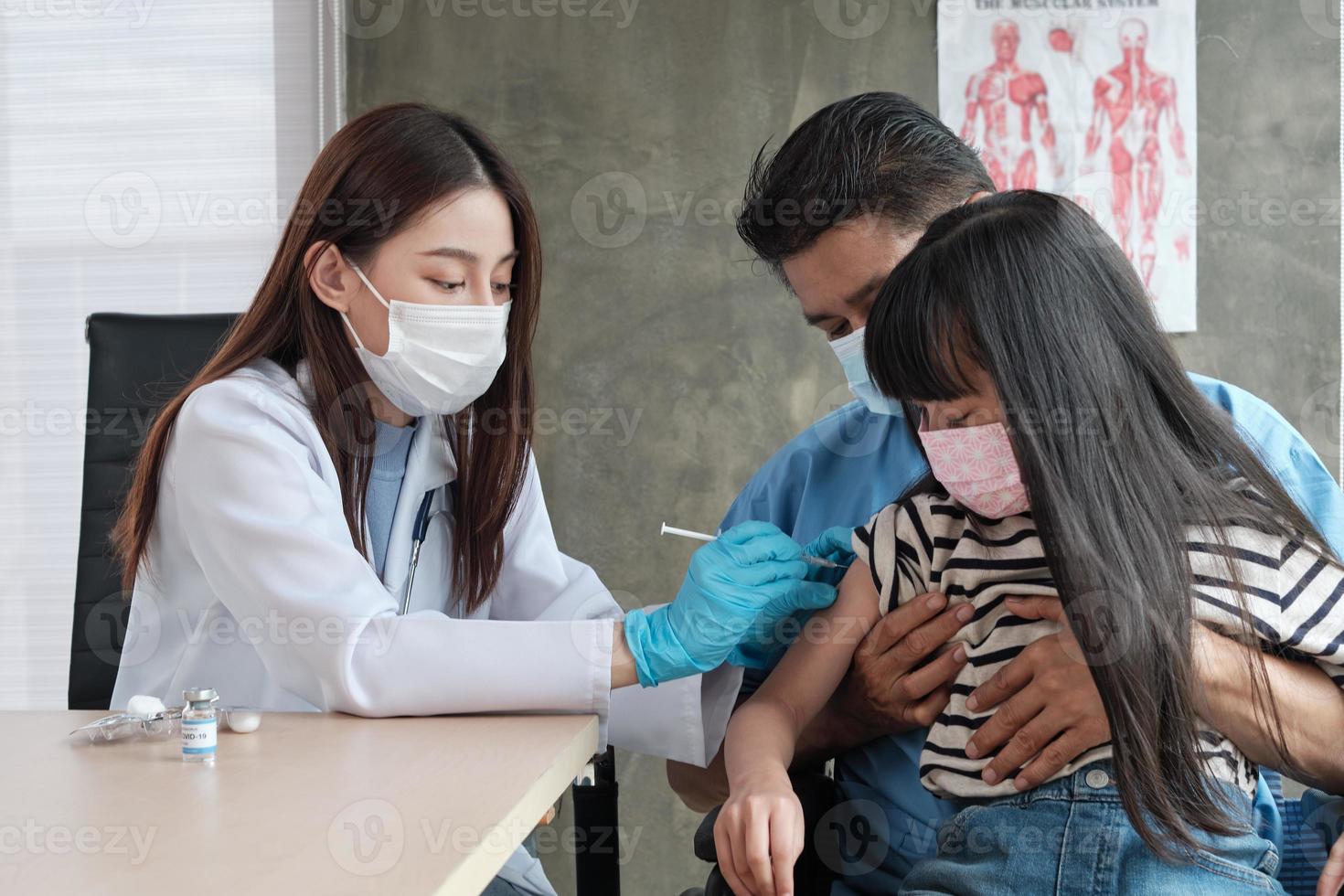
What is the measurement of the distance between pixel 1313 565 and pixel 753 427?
6.53 feet

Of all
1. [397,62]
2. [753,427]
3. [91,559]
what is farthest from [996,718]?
[397,62]

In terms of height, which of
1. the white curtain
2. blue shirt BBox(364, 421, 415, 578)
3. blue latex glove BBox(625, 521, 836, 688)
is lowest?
blue latex glove BBox(625, 521, 836, 688)

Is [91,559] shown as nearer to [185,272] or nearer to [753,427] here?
[185,272]

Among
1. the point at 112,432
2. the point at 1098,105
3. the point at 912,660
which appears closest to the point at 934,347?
the point at 912,660

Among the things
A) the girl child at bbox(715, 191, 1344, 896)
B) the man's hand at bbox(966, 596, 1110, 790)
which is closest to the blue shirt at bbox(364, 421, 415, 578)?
the girl child at bbox(715, 191, 1344, 896)

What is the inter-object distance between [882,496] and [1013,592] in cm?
49

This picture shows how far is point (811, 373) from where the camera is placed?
3074 millimetres

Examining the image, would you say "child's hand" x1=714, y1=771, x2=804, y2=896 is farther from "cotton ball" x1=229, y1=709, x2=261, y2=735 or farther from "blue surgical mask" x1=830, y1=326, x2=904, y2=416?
"blue surgical mask" x1=830, y1=326, x2=904, y2=416

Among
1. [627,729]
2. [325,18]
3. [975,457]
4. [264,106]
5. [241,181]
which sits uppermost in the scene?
[325,18]

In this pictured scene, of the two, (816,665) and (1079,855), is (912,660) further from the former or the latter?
(1079,855)

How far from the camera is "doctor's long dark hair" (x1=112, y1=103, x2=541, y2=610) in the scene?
58.8 inches

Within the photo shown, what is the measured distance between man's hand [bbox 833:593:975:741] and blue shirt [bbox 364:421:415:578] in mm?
661

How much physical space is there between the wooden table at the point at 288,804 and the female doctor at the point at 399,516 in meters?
0.08

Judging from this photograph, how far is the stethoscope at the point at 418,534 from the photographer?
1.56 metres
